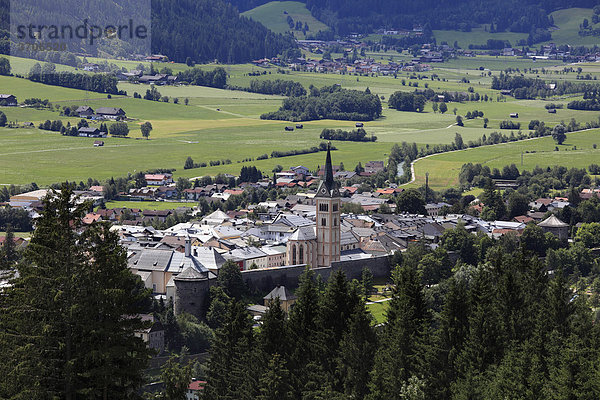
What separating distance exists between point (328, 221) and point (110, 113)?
98.8m

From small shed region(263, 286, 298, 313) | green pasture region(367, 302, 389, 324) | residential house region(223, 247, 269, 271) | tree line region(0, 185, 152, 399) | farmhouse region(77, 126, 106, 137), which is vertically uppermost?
tree line region(0, 185, 152, 399)

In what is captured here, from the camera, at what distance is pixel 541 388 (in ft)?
137

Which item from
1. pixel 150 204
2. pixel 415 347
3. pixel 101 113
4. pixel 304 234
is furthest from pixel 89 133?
pixel 415 347

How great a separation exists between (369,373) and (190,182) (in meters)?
93.6

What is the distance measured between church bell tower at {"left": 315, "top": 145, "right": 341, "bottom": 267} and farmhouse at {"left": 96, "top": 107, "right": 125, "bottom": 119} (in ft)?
318

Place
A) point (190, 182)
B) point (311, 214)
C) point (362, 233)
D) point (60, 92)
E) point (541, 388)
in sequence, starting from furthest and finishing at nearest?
1. point (60, 92)
2. point (190, 182)
3. point (311, 214)
4. point (362, 233)
5. point (541, 388)

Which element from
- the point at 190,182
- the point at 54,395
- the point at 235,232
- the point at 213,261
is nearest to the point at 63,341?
the point at 54,395

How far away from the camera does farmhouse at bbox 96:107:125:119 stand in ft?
603

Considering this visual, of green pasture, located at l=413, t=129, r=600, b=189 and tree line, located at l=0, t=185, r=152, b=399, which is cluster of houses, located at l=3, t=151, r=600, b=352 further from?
tree line, located at l=0, t=185, r=152, b=399

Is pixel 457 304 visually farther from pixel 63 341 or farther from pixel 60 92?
pixel 60 92

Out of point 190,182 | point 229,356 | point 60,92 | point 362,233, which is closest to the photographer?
point 229,356

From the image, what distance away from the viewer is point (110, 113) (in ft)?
605

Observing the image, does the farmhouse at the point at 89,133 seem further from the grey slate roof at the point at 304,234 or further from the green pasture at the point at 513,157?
the grey slate roof at the point at 304,234

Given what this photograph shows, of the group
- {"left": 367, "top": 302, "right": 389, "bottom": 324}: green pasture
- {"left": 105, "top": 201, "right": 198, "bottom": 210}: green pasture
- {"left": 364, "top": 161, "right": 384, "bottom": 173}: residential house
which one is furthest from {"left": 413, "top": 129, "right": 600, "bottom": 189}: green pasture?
{"left": 367, "top": 302, "right": 389, "bottom": 324}: green pasture
